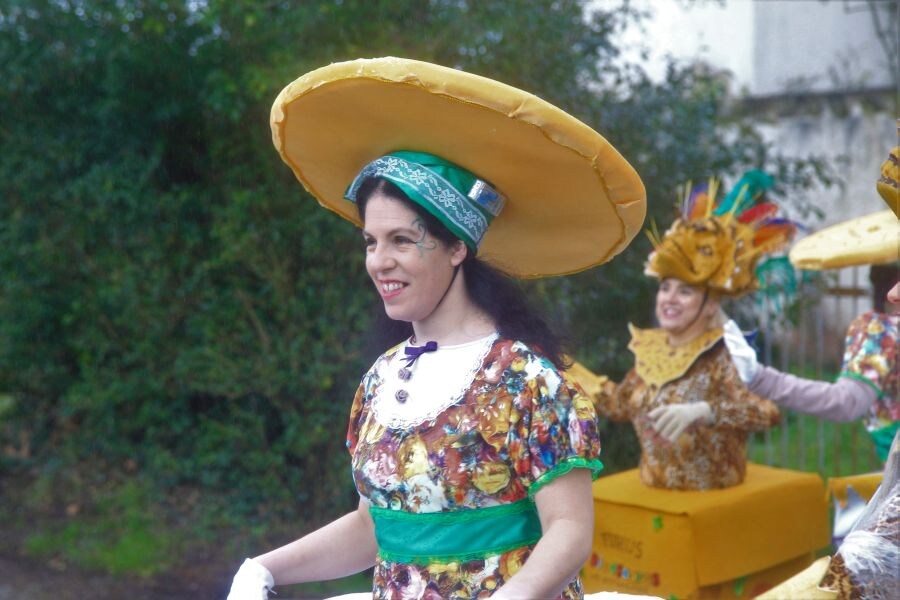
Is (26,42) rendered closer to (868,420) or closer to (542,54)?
(542,54)

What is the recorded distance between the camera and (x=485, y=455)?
6.54 ft

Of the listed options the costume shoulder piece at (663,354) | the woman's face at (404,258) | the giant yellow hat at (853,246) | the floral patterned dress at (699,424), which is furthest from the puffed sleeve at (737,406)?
the woman's face at (404,258)

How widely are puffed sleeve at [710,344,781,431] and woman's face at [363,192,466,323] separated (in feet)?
7.13

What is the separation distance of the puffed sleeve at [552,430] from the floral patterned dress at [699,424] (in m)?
2.15

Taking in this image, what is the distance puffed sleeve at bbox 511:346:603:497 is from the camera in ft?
6.39

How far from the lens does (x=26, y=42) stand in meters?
5.55

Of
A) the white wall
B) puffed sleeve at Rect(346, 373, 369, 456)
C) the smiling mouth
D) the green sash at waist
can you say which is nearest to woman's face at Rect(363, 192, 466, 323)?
the smiling mouth

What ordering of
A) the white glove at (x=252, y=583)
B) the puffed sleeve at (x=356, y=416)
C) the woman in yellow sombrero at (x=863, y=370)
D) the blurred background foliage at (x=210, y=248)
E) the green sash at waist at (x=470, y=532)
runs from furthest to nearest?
the blurred background foliage at (x=210, y=248), the woman in yellow sombrero at (x=863, y=370), the puffed sleeve at (x=356, y=416), the white glove at (x=252, y=583), the green sash at waist at (x=470, y=532)

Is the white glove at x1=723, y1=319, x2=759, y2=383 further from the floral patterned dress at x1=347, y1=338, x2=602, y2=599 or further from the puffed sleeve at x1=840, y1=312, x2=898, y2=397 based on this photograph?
the floral patterned dress at x1=347, y1=338, x2=602, y2=599

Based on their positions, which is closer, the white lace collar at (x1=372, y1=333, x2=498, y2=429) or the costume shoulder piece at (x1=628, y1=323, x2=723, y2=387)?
the white lace collar at (x1=372, y1=333, x2=498, y2=429)

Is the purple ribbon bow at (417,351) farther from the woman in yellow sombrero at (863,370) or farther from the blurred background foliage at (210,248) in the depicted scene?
the blurred background foliage at (210,248)

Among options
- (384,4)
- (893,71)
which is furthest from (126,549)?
(893,71)

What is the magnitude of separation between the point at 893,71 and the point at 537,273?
807cm

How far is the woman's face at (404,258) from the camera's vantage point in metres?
2.11
